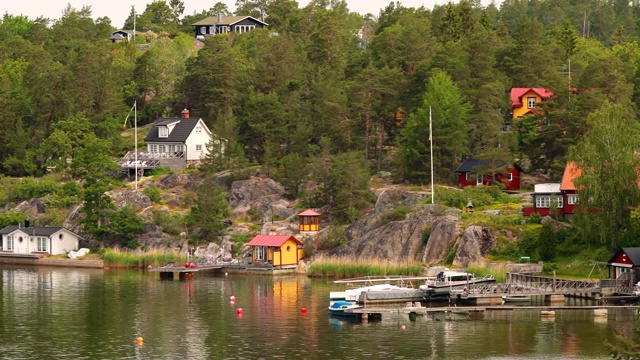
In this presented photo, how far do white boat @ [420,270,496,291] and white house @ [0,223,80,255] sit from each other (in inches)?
1761

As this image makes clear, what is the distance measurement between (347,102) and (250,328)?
2243 inches

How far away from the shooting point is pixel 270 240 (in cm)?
11119

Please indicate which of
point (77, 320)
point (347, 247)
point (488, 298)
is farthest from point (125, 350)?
point (347, 247)

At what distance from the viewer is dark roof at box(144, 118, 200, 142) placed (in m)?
141

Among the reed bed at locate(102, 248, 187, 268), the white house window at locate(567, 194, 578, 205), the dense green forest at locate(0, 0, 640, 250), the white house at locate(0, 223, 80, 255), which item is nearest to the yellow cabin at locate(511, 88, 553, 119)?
the dense green forest at locate(0, 0, 640, 250)

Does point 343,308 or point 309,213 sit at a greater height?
point 309,213

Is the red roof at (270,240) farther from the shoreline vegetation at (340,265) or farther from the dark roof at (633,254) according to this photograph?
the dark roof at (633,254)

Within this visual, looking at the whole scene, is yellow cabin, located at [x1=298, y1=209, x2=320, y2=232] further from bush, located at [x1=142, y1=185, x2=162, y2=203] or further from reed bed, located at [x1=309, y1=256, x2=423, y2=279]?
bush, located at [x1=142, y1=185, x2=162, y2=203]

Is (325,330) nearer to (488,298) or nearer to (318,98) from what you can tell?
(488,298)

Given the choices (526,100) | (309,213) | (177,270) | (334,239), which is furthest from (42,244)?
(526,100)

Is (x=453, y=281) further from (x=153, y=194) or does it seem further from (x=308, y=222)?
(x=153, y=194)

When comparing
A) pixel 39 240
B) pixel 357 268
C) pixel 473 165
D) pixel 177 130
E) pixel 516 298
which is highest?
pixel 177 130

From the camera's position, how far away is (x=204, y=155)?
141250mm

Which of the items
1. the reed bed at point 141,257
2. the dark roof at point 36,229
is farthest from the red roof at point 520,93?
the dark roof at point 36,229
